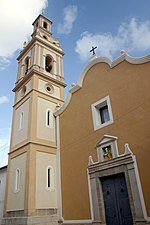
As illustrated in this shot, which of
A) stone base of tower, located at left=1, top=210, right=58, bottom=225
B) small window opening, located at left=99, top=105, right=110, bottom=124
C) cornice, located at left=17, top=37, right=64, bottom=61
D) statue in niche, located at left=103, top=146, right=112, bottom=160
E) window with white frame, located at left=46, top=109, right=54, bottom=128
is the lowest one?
stone base of tower, located at left=1, top=210, right=58, bottom=225

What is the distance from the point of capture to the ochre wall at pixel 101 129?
316 inches

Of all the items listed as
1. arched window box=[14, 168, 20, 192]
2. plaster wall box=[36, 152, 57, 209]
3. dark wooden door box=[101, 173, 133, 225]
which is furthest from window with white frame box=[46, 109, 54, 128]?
dark wooden door box=[101, 173, 133, 225]

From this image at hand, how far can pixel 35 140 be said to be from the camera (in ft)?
37.3

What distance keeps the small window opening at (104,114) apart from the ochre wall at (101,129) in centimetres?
58

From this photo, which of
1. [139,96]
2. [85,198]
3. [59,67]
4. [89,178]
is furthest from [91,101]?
[59,67]

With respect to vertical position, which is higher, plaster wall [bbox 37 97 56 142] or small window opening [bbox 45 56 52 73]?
small window opening [bbox 45 56 52 73]

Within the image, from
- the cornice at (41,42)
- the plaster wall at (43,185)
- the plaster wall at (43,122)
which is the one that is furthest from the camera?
the cornice at (41,42)

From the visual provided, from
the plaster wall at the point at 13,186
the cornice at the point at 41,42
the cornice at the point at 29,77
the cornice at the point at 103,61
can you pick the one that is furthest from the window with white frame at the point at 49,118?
the cornice at the point at 41,42

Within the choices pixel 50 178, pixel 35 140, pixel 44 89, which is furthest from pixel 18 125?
pixel 50 178

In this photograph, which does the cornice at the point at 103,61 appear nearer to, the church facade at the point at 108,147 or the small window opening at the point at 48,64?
the church facade at the point at 108,147

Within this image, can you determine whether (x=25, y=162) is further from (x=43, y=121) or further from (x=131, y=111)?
(x=131, y=111)

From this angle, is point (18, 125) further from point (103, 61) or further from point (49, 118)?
point (103, 61)

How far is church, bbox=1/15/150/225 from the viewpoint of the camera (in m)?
7.91

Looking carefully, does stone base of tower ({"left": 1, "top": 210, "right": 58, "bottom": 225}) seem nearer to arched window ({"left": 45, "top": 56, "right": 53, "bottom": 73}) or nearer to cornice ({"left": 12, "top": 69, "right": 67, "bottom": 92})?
cornice ({"left": 12, "top": 69, "right": 67, "bottom": 92})
